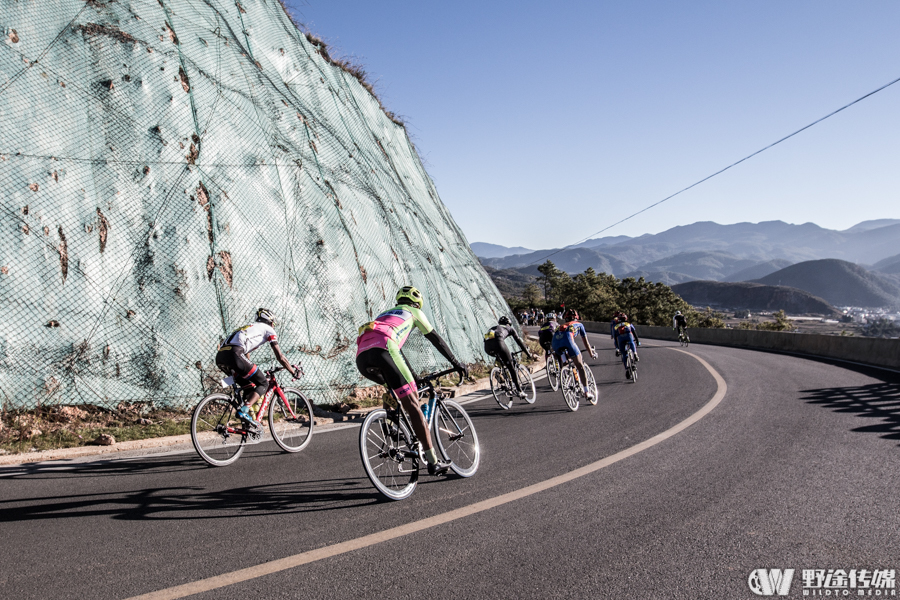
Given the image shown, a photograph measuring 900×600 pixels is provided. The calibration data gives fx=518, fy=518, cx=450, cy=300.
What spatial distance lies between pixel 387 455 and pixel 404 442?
22 cm

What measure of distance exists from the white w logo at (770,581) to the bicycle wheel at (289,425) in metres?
5.01

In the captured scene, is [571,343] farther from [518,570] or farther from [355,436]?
[518,570]

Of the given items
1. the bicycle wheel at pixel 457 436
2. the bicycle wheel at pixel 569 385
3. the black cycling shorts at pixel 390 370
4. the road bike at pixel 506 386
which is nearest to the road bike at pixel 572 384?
the bicycle wheel at pixel 569 385

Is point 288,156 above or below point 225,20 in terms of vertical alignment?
below

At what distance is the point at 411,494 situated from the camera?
4582mm

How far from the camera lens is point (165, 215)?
375 inches

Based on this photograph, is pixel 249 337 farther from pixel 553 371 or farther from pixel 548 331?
pixel 553 371

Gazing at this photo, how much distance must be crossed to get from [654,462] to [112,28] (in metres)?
13.1

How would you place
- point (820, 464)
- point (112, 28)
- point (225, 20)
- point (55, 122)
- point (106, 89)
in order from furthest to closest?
point (225, 20), point (112, 28), point (106, 89), point (55, 122), point (820, 464)

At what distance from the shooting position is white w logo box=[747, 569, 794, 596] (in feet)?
9.39

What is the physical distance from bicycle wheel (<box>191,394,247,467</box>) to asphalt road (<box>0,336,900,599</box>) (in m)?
0.19

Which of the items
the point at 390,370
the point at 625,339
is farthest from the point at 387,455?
the point at 625,339

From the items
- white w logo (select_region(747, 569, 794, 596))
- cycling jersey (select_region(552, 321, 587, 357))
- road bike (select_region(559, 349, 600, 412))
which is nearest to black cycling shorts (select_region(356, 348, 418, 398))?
white w logo (select_region(747, 569, 794, 596))

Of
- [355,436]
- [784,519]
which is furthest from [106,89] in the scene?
[784,519]
